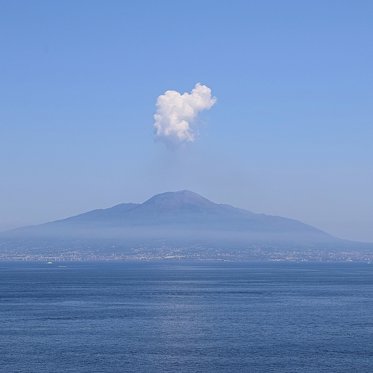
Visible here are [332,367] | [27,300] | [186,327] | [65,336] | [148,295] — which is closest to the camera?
[332,367]

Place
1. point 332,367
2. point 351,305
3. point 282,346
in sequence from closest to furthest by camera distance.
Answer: point 332,367
point 282,346
point 351,305

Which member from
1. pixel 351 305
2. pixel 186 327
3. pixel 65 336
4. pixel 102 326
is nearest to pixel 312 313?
pixel 351 305

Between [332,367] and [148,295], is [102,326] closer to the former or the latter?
[332,367]

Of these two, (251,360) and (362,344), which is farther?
(362,344)

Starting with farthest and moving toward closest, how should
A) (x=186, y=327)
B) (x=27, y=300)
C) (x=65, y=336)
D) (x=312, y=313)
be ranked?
1. (x=27, y=300)
2. (x=312, y=313)
3. (x=186, y=327)
4. (x=65, y=336)

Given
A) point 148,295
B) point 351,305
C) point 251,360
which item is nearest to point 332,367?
point 251,360

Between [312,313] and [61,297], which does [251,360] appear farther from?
[61,297]

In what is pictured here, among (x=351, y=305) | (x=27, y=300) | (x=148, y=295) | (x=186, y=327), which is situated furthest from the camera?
(x=148, y=295)

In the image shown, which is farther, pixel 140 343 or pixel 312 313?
pixel 312 313

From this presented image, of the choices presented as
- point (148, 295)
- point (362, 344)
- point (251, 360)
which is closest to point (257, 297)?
point (148, 295)
